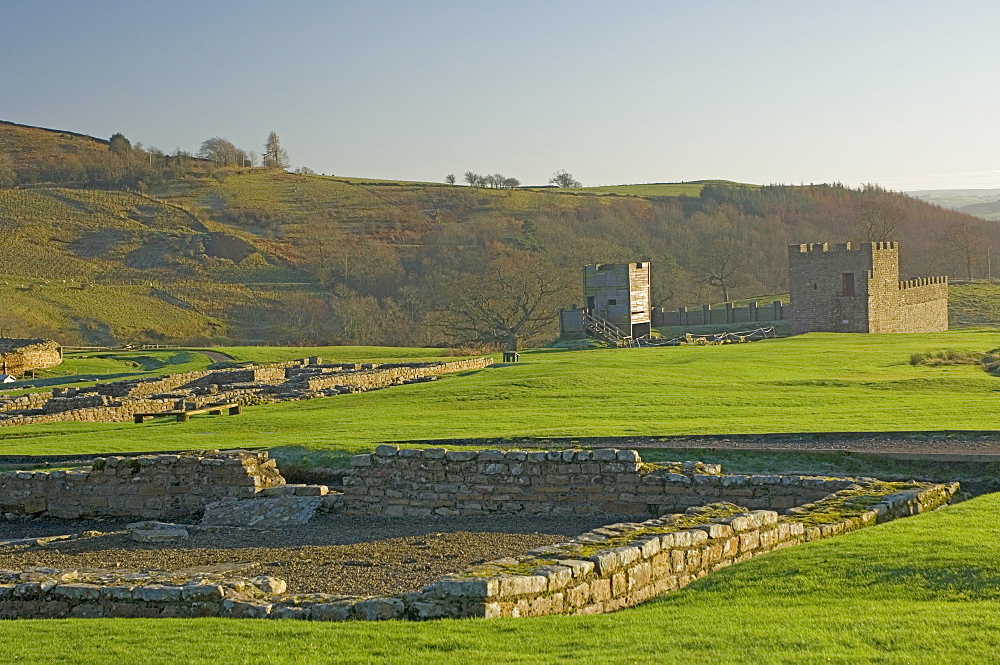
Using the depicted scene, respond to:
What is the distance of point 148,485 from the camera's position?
67.3 ft

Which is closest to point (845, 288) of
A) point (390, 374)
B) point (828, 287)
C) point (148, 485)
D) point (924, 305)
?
point (828, 287)

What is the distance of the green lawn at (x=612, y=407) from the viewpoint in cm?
2409

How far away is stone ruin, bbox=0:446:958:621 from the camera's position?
11.0 metres

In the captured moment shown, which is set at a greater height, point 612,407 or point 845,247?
point 845,247

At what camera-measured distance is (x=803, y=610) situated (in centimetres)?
966

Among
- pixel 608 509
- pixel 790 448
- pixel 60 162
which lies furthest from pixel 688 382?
pixel 60 162

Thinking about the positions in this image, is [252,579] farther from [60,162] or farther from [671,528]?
[60,162]

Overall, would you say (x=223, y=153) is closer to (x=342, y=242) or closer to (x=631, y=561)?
(x=342, y=242)

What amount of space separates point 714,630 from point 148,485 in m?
13.8

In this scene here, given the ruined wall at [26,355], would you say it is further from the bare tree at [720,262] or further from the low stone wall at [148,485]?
the bare tree at [720,262]

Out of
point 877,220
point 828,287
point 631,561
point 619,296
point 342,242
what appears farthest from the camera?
point 342,242

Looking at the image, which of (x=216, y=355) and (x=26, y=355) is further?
(x=216, y=355)

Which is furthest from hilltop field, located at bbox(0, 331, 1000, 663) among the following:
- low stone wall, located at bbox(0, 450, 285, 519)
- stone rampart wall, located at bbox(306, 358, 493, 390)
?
stone rampart wall, located at bbox(306, 358, 493, 390)

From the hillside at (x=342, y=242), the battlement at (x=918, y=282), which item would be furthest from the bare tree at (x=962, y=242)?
the battlement at (x=918, y=282)
